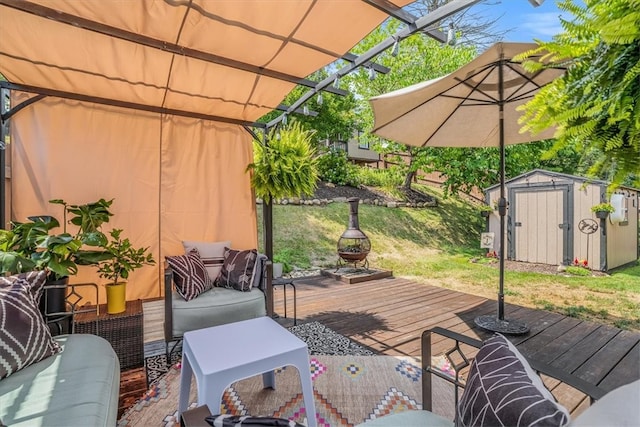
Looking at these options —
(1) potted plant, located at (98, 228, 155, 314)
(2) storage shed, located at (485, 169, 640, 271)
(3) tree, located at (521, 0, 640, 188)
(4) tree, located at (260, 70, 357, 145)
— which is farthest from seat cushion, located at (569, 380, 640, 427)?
(4) tree, located at (260, 70, 357, 145)

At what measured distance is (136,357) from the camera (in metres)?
2.53

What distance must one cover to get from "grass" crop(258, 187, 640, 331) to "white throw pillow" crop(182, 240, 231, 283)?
2628 mm

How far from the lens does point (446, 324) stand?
323 centimetres

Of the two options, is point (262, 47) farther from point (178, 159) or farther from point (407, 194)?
point (407, 194)

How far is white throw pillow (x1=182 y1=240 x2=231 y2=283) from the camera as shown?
3.22m

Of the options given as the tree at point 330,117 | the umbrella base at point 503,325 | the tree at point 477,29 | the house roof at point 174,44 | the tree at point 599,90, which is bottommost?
the umbrella base at point 503,325

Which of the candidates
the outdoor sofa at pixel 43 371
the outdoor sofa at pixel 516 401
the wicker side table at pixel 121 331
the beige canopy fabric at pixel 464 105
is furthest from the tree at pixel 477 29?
the outdoor sofa at pixel 43 371

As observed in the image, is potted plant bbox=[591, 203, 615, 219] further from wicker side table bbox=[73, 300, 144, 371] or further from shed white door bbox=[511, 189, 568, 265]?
wicker side table bbox=[73, 300, 144, 371]

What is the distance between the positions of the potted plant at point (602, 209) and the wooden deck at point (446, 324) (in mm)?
3040

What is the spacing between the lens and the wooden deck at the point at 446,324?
7.99 feet

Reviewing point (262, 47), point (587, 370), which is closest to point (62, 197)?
point (262, 47)

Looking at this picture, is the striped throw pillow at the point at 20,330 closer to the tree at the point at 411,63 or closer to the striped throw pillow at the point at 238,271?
the striped throw pillow at the point at 238,271

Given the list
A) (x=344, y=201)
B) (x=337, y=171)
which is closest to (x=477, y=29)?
(x=337, y=171)

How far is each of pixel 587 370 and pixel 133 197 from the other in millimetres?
4421
